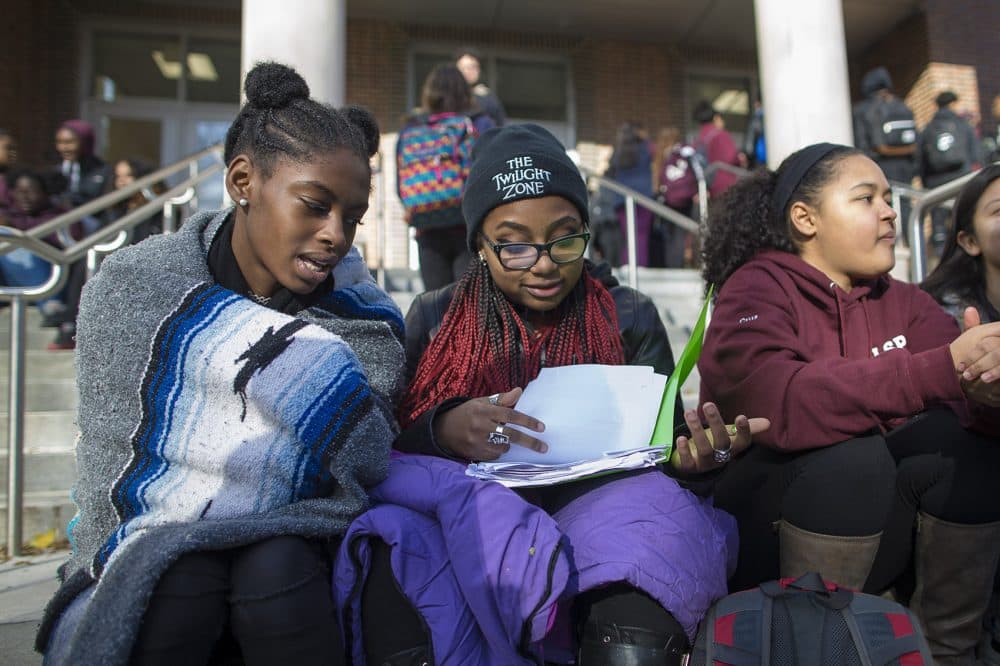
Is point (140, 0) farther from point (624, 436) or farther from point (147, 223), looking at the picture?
point (624, 436)

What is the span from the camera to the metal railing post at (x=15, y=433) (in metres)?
2.92

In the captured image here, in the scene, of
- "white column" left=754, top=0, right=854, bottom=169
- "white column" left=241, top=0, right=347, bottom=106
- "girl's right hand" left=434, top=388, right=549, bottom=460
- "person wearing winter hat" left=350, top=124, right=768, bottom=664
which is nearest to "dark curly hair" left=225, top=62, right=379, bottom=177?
"person wearing winter hat" left=350, top=124, right=768, bottom=664

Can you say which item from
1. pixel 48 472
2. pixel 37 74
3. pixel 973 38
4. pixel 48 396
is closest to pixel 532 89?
pixel 973 38

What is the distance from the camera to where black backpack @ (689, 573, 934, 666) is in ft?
4.53

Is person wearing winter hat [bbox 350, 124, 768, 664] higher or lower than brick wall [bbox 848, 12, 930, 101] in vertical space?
lower

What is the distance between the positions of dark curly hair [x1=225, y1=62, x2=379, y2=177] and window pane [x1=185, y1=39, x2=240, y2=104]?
8285 millimetres

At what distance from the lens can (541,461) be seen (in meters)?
1.66

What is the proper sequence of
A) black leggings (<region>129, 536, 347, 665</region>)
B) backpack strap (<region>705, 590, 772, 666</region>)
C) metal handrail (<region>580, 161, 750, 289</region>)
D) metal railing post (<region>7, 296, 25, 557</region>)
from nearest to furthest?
black leggings (<region>129, 536, 347, 665</region>) < backpack strap (<region>705, 590, 772, 666</region>) < metal railing post (<region>7, 296, 25, 557</region>) < metal handrail (<region>580, 161, 750, 289</region>)

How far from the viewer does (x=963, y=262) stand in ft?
8.50

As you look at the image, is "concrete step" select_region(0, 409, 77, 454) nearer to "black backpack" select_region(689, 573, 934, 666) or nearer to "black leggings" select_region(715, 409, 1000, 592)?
"black leggings" select_region(715, 409, 1000, 592)

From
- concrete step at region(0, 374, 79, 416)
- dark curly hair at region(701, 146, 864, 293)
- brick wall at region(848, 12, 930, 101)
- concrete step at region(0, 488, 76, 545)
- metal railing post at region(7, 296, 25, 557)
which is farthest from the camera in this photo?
brick wall at region(848, 12, 930, 101)

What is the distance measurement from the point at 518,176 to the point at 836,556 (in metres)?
1.22

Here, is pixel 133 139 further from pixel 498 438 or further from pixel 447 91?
pixel 498 438

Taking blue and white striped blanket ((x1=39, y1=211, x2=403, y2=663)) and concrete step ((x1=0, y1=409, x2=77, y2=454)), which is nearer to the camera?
blue and white striped blanket ((x1=39, y1=211, x2=403, y2=663))
